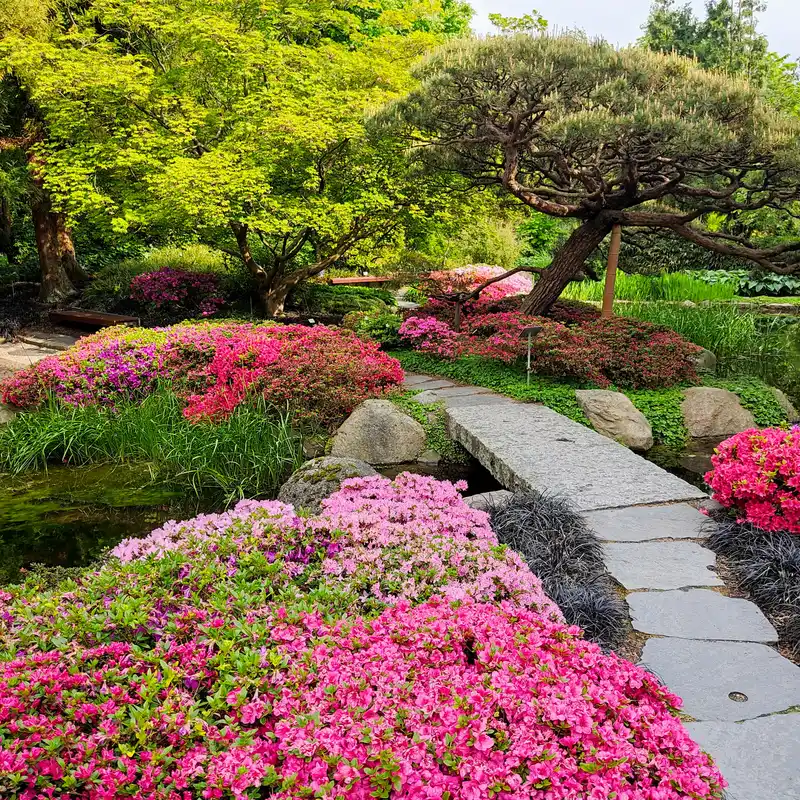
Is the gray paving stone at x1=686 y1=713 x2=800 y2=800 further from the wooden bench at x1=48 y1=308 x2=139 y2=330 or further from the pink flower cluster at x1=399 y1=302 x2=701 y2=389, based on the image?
the wooden bench at x1=48 y1=308 x2=139 y2=330

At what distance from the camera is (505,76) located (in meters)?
6.45

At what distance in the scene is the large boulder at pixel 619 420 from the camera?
5.62 meters

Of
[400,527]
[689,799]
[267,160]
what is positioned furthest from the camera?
[267,160]

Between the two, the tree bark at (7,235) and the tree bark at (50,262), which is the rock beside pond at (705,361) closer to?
the tree bark at (50,262)

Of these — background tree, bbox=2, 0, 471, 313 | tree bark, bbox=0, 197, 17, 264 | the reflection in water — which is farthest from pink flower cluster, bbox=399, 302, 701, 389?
tree bark, bbox=0, 197, 17, 264

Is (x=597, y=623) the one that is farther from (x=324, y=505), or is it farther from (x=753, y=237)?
(x=753, y=237)

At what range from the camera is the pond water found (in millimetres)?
3799

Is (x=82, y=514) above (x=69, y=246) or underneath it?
underneath

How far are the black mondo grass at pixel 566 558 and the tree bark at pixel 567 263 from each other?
16.7 ft

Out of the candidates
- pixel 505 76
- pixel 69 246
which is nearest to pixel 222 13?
pixel 505 76

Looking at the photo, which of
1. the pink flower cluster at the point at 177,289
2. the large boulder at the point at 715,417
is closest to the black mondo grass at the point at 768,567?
the large boulder at the point at 715,417

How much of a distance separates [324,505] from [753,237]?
16.1 meters

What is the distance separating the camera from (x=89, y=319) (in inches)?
426

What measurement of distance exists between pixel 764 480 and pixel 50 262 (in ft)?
42.4
